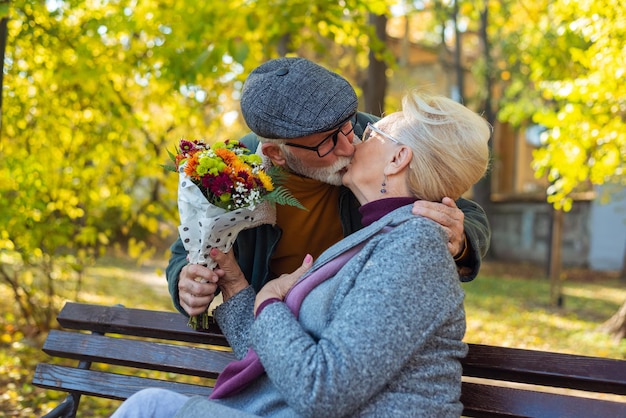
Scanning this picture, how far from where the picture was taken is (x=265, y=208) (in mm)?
2479

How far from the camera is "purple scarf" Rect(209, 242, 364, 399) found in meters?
2.15

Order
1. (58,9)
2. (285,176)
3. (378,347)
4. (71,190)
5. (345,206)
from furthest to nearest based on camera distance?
(71,190) < (58,9) < (345,206) < (285,176) < (378,347)

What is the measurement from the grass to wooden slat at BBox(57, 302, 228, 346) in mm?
1992

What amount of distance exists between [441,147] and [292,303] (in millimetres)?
689

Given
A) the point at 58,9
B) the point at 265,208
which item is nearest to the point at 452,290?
the point at 265,208

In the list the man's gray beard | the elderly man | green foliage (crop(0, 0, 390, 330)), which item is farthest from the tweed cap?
green foliage (crop(0, 0, 390, 330))

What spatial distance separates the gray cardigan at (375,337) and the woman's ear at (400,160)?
161mm

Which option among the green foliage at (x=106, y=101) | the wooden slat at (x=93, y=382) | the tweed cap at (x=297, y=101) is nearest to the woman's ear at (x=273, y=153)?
the tweed cap at (x=297, y=101)

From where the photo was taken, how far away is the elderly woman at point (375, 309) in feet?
→ 6.09

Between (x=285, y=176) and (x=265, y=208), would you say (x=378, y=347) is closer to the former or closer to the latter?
(x=265, y=208)

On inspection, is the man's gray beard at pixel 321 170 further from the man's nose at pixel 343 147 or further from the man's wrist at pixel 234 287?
the man's wrist at pixel 234 287

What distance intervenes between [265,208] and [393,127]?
535 mm

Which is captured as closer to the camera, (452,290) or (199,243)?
(452,290)

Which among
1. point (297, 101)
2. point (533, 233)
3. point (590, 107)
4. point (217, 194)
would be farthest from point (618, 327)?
point (533, 233)
